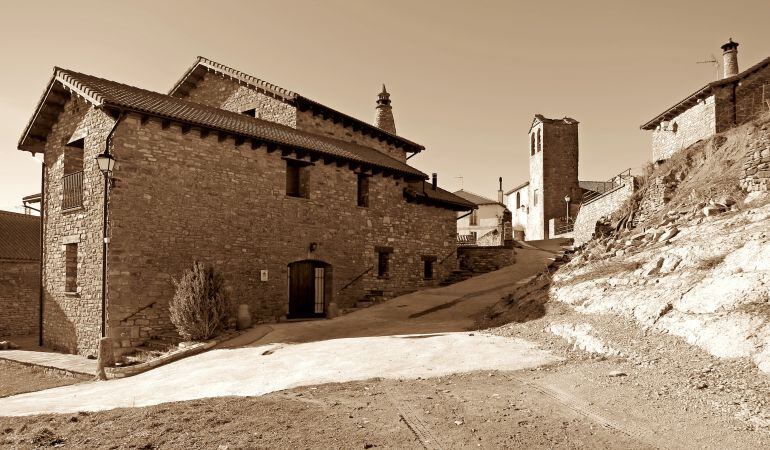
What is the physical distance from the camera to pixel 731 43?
69.1ft

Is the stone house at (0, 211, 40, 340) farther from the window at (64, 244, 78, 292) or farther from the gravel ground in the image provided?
the window at (64, 244, 78, 292)

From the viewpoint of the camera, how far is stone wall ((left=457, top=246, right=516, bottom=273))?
77.4ft

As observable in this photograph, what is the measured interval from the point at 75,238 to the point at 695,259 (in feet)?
50.0

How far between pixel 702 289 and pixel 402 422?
17.0 feet

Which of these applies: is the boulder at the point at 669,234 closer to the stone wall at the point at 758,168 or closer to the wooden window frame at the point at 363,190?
the stone wall at the point at 758,168

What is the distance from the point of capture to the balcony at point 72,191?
14281 millimetres

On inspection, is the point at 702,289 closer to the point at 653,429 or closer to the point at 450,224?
the point at 653,429

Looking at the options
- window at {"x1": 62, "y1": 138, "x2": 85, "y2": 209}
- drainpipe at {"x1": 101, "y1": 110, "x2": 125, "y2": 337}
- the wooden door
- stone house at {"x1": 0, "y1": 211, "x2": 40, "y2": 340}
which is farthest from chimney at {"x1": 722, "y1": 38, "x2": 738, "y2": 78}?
stone house at {"x1": 0, "y1": 211, "x2": 40, "y2": 340}

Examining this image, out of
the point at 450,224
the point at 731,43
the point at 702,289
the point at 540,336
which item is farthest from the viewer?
the point at 450,224

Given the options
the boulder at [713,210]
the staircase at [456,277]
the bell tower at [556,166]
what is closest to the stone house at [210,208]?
the staircase at [456,277]

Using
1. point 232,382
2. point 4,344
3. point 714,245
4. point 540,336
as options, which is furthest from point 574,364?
point 4,344

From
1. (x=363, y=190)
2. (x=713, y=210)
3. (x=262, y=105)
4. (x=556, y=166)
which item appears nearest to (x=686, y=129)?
(x=713, y=210)

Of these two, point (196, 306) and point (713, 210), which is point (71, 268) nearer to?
point (196, 306)

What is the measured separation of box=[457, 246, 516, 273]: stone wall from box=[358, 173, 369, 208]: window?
21.5 feet
